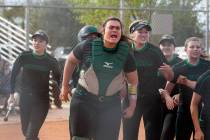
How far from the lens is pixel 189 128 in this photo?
7.38 metres

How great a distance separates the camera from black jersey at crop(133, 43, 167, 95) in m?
7.35

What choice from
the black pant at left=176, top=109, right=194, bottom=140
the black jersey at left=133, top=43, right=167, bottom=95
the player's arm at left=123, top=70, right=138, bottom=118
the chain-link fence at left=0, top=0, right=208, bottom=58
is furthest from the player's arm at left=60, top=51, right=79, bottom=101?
the chain-link fence at left=0, top=0, right=208, bottom=58

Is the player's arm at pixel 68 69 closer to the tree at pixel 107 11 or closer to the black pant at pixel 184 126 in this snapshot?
the black pant at pixel 184 126

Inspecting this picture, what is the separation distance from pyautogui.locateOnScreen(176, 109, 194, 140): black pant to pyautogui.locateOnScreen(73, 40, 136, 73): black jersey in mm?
1822

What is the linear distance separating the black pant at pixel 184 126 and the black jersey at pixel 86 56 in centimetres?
182

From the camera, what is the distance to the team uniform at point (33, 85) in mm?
8328

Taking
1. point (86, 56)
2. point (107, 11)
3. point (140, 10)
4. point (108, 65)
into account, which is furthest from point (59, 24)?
point (108, 65)

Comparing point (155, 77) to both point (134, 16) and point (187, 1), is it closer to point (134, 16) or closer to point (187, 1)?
point (134, 16)

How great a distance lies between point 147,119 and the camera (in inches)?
297

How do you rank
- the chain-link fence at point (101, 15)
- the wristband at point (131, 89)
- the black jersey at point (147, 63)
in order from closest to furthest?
the wristband at point (131, 89), the black jersey at point (147, 63), the chain-link fence at point (101, 15)

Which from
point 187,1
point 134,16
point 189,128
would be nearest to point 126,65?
point 189,128

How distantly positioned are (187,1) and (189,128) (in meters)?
16.4

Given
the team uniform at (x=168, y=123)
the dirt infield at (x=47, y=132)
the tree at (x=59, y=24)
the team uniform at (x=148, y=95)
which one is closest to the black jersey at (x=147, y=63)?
the team uniform at (x=148, y=95)

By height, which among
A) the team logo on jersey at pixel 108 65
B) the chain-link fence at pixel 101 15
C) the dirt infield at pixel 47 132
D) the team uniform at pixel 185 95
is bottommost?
the dirt infield at pixel 47 132
